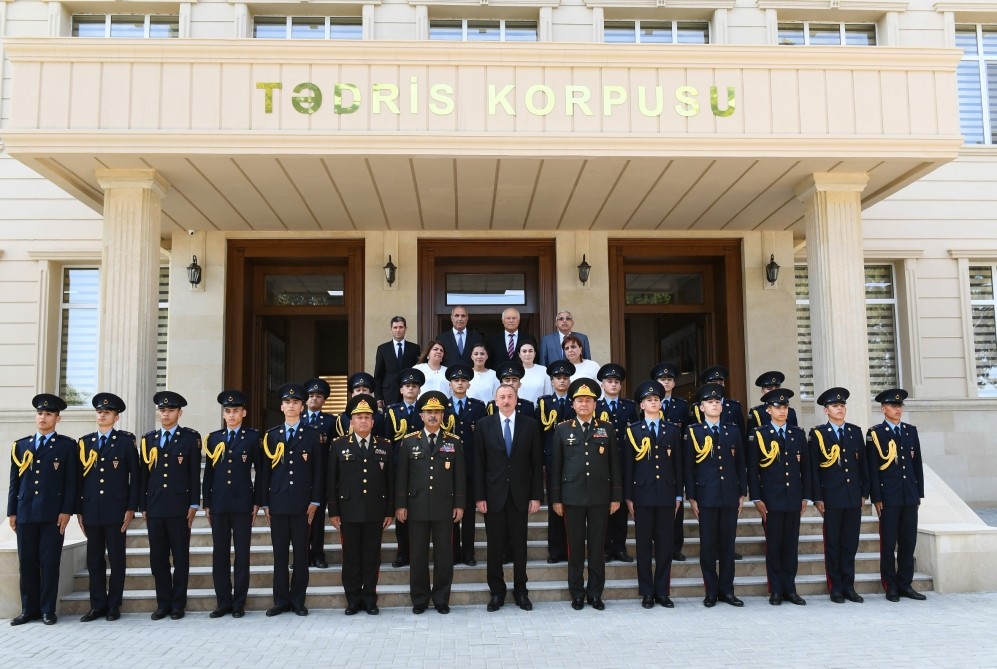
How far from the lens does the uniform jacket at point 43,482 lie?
665 centimetres

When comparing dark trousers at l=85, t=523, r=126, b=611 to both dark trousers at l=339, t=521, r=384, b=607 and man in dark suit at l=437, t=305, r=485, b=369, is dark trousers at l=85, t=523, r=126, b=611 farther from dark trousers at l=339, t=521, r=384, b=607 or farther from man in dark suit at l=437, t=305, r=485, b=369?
man in dark suit at l=437, t=305, r=485, b=369

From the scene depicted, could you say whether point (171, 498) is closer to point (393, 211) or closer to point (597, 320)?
point (393, 211)

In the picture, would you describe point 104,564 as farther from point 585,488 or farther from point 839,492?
point 839,492

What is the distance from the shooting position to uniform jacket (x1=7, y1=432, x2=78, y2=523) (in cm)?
665

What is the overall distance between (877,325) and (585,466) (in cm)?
777

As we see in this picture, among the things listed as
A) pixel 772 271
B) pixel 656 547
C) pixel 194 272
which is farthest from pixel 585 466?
pixel 194 272

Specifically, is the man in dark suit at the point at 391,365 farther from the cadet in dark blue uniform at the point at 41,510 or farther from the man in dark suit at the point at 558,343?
the cadet in dark blue uniform at the point at 41,510

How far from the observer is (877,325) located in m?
12.8

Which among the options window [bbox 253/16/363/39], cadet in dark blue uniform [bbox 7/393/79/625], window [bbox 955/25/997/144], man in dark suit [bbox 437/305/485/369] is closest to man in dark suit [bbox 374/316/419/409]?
man in dark suit [bbox 437/305/485/369]

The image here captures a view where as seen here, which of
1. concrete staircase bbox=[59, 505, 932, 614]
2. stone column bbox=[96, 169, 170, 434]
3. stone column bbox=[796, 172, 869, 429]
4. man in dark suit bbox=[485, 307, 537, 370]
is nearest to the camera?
concrete staircase bbox=[59, 505, 932, 614]

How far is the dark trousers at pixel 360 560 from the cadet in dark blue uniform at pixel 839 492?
3594 mm

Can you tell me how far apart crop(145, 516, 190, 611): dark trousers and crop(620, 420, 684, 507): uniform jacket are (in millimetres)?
3526

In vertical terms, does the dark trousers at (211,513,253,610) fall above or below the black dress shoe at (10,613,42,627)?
above

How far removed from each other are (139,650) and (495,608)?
2.55 m
